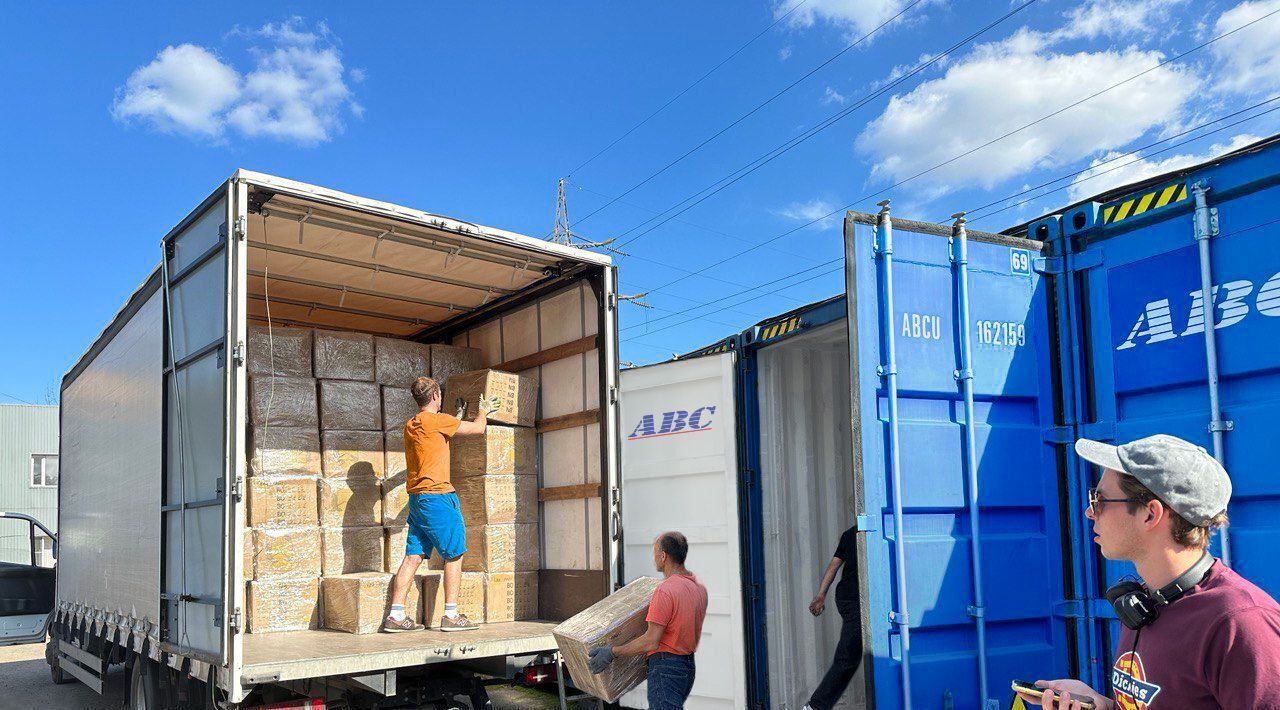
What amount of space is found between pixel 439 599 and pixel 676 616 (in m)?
1.99

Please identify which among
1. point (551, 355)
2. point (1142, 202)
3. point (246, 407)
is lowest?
point (246, 407)

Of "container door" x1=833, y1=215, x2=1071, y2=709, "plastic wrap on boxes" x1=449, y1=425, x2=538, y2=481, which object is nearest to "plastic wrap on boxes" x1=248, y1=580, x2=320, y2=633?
"plastic wrap on boxes" x1=449, y1=425, x2=538, y2=481

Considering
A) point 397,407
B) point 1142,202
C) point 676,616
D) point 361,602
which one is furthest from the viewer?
point 397,407

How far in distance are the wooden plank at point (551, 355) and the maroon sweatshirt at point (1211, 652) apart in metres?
4.73

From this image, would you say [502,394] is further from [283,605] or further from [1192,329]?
[1192,329]

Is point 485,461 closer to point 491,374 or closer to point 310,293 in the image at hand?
point 491,374

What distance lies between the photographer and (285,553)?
6328 mm

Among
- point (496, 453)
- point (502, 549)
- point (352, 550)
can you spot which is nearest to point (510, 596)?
point (502, 549)

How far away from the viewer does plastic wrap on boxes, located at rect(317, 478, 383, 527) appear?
668 centimetres

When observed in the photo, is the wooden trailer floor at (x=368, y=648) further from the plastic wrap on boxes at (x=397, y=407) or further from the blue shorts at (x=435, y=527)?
the plastic wrap on boxes at (x=397, y=407)

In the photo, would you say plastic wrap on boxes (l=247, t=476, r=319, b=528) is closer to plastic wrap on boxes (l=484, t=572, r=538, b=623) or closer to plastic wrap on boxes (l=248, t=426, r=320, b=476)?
plastic wrap on boxes (l=248, t=426, r=320, b=476)

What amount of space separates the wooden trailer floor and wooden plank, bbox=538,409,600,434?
1.33 metres

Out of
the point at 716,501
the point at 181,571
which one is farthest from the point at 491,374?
the point at 181,571

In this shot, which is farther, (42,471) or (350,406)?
(42,471)
